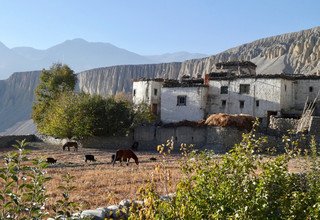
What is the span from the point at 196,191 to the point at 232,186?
21.7 inches

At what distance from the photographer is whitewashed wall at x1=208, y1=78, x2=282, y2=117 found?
4431 cm

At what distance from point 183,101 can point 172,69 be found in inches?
4266

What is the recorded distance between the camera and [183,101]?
48156 millimetres

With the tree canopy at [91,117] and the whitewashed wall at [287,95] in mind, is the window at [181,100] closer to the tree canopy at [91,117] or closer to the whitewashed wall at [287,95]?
the tree canopy at [91,117]

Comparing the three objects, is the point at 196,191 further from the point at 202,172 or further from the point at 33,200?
the point at 33,200

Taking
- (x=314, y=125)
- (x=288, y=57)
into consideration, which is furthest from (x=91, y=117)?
(x=288, y=57)

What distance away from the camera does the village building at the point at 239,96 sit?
146ft

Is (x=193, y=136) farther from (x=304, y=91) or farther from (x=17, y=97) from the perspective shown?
(x=17, y=97)

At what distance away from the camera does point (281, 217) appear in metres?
6.52

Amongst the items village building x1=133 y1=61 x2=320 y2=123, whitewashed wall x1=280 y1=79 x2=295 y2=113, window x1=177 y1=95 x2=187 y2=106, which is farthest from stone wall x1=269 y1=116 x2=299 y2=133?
window x1=177 y1=95 x2=187 y2=106

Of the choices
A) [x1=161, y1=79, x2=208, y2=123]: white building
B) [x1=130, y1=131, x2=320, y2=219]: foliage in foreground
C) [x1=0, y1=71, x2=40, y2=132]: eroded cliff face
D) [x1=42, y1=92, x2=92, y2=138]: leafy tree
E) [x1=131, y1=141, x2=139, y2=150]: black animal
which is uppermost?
[x1=0, y1=71, x2=40, y2=132]: eroded cliff face

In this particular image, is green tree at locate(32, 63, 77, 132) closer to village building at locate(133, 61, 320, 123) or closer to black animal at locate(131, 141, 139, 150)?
village building at locate(133, 61, 320, 123)

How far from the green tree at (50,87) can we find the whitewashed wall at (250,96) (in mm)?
18016

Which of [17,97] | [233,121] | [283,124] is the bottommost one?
[283,124]
